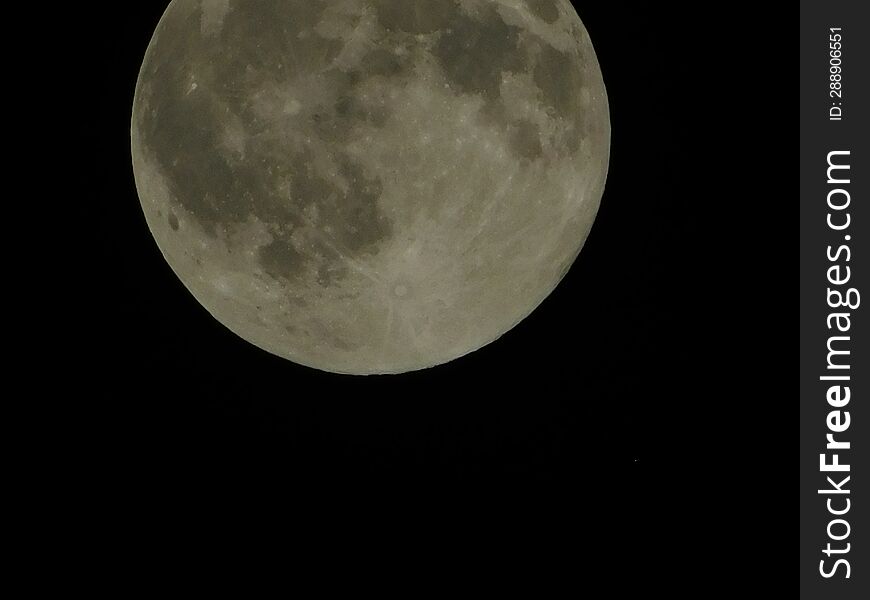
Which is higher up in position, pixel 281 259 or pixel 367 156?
pixel 367 156

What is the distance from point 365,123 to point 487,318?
91 centimetres

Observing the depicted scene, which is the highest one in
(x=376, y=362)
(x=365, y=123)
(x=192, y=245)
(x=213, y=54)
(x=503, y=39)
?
(x=503, y=39)

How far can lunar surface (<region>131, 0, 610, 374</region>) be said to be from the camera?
2.41 m

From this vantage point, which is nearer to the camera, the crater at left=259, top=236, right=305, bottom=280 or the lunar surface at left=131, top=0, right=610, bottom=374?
the lunar surface at left=131, top=0, right=610, bottom=374

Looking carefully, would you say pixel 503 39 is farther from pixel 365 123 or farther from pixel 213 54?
pixel 213 54

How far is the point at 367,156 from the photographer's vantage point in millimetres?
2404

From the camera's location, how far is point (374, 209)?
96.4 inches

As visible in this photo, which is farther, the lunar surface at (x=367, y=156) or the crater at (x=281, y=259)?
the crater at (x=281, y=259)

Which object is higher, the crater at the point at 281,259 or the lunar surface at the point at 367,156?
the lunar surface at the point at 367,156

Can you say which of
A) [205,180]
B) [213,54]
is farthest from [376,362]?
[213,54]

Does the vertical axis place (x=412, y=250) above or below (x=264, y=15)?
below

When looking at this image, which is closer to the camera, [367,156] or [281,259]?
[367,156]

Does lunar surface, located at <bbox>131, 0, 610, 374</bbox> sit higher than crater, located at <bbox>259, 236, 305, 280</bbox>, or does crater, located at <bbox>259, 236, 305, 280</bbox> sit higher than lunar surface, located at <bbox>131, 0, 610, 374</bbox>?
lunar surface, located at <bbox>131, 0, 610, 374</bbox>

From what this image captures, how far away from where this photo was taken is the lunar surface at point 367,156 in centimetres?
241
